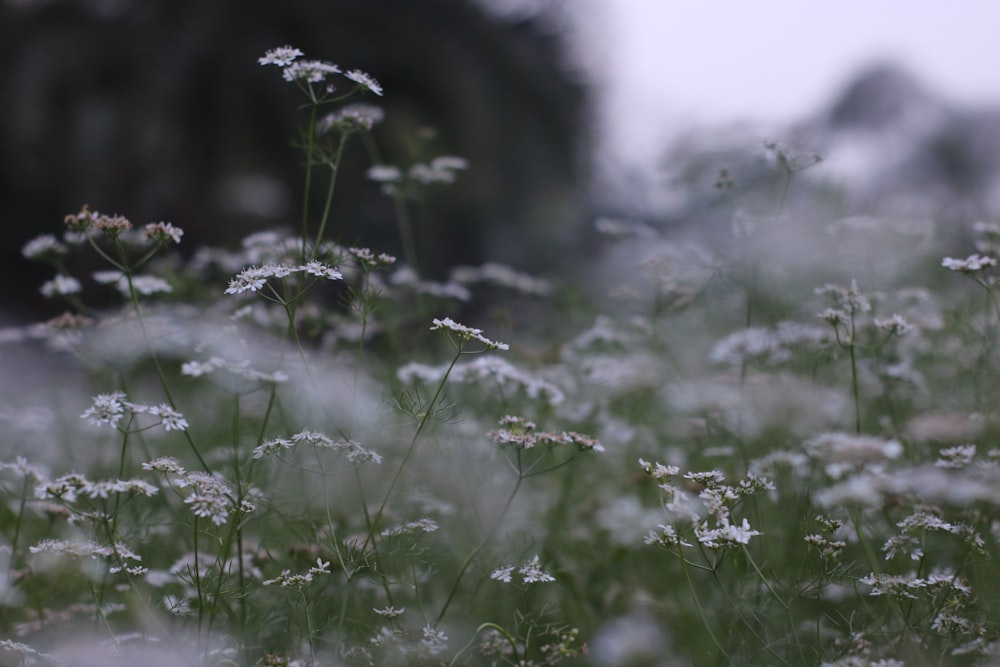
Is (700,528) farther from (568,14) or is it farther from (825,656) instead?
(568,14)

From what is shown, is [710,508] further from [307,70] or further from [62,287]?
[62,287]

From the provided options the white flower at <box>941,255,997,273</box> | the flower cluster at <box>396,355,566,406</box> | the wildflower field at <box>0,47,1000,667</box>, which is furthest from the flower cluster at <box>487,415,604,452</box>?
the white flower at <box>941,255,997,273</box>

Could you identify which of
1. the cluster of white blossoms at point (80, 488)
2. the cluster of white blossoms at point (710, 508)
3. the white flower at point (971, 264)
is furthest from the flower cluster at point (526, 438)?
the white flower at point (971, 264)

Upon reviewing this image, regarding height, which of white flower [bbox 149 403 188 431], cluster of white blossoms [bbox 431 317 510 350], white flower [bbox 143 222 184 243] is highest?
white flower [bbox 143 222 184 243]

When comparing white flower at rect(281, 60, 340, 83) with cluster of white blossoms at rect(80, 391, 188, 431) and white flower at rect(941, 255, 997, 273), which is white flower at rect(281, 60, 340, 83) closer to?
cluster of white blossoms at rect(80, 391, 188, 431)

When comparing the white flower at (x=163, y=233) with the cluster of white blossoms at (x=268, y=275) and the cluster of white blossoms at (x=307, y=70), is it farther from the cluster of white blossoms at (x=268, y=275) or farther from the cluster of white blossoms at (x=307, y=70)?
the cluster of white blossoms at (x=307, y=70)

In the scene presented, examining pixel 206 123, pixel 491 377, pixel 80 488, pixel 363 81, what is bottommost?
pixel 206 123

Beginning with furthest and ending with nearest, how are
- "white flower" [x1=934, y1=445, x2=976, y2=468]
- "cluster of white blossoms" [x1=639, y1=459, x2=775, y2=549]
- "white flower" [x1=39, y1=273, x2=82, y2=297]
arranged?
"white flower" [x1=39, y1=273, x2=82, y2=297] < "white flower" [x1=934, y1=445, x2=976, y2=468] < "cluster of white blossoms" [x1=639, y1=459, x2=775, y2=549]

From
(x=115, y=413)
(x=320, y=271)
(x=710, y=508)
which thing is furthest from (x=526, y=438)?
(x=115, y=413)

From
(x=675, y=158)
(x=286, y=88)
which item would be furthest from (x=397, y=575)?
(x=286, y=88)
